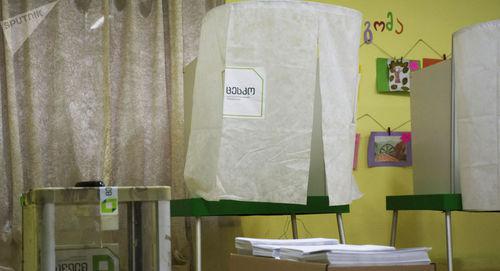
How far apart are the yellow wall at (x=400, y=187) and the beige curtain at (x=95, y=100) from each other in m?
0.65

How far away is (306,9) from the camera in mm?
2217

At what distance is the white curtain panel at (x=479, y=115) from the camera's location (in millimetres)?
2305

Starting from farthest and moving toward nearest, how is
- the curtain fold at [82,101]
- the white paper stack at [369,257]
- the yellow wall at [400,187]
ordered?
the yellow wall at [400,187]
the curtain fold at [82,101]
the white paper stack at [369,257]

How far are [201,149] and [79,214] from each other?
761 mm

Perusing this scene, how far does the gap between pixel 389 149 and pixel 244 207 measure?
3.86 feet

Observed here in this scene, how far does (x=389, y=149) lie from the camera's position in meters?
3.24

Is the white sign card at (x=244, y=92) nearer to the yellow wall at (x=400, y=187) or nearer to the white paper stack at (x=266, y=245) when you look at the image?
the white paper stack at (x=266, y=245)

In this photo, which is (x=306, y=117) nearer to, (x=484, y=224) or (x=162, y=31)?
(x=162, y=31)

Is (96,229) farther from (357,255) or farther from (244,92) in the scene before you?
(244,92)
